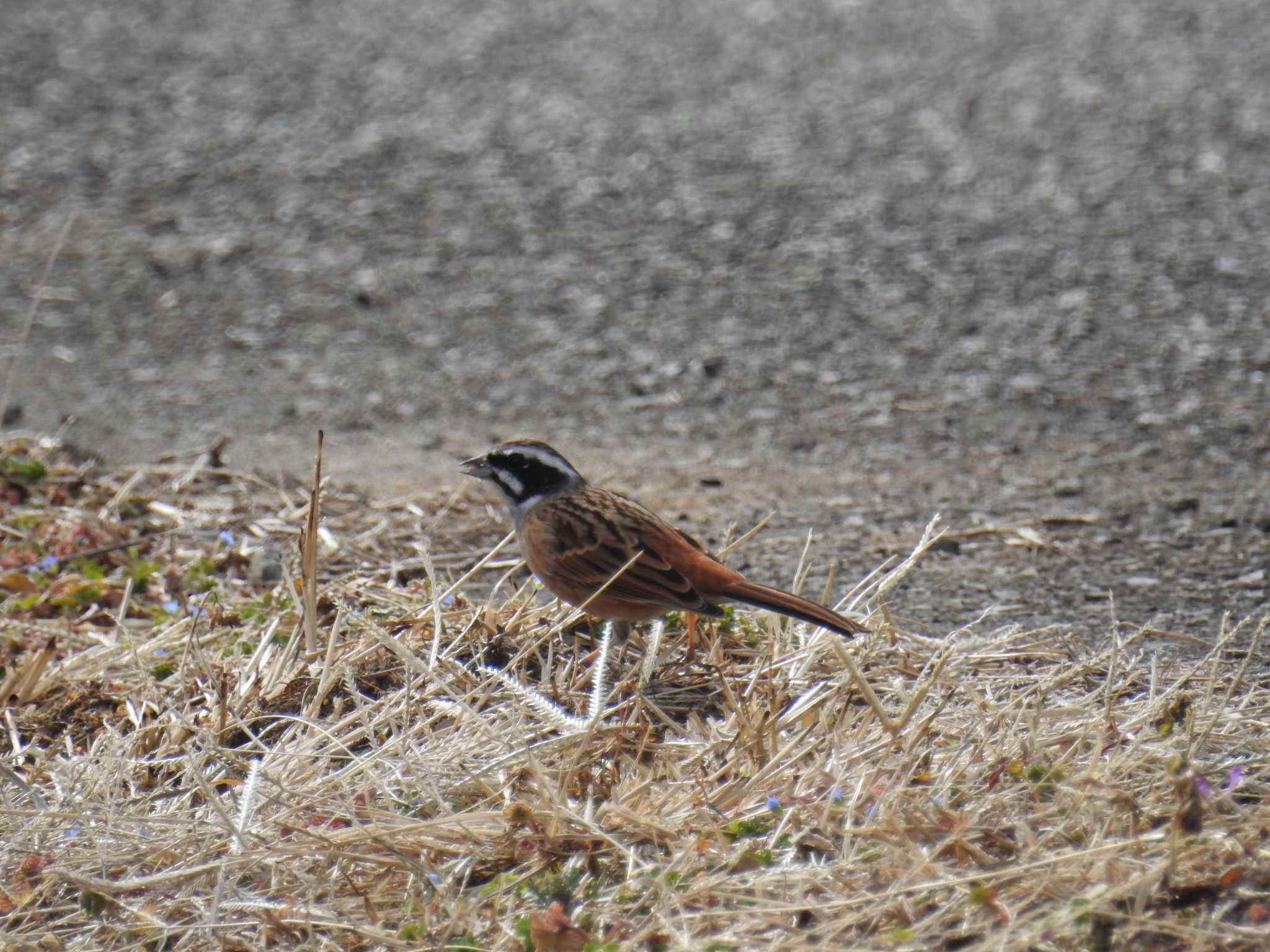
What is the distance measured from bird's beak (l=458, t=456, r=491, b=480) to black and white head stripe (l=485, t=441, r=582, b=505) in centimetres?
6

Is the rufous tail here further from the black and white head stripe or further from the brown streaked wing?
the black and white head stripe

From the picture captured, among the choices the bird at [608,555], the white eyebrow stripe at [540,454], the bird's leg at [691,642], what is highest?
the white eyebrow stripe at [540,454]

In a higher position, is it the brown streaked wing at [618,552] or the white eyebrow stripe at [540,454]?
the white eyebrow stripe at [540,454]

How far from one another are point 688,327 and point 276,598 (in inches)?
144

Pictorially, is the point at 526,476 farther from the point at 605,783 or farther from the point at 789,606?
the point at 605,783

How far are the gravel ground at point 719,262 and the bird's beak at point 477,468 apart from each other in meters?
1.09

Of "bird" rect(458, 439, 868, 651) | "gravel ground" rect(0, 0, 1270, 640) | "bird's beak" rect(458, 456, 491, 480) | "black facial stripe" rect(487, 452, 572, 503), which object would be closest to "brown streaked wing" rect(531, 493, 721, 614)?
"bird" rect(458, 439, 868, 651)

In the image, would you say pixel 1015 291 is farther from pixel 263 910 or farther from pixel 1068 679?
pixel 263 910

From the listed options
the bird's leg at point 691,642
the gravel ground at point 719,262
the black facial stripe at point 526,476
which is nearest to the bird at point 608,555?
the black facial stripe at point 526,476

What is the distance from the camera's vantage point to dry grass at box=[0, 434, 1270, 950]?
3453mm

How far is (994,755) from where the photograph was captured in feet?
13.1

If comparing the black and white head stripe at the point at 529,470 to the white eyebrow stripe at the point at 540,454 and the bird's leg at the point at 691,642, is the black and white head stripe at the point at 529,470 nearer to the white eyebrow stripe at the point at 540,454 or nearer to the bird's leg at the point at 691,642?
the white eyebrow stripe at the point at 540,454

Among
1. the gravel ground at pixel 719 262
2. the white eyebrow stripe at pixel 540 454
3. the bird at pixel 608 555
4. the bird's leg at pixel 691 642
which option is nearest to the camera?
the bird at pixel 608 555

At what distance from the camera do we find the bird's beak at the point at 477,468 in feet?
17.7
